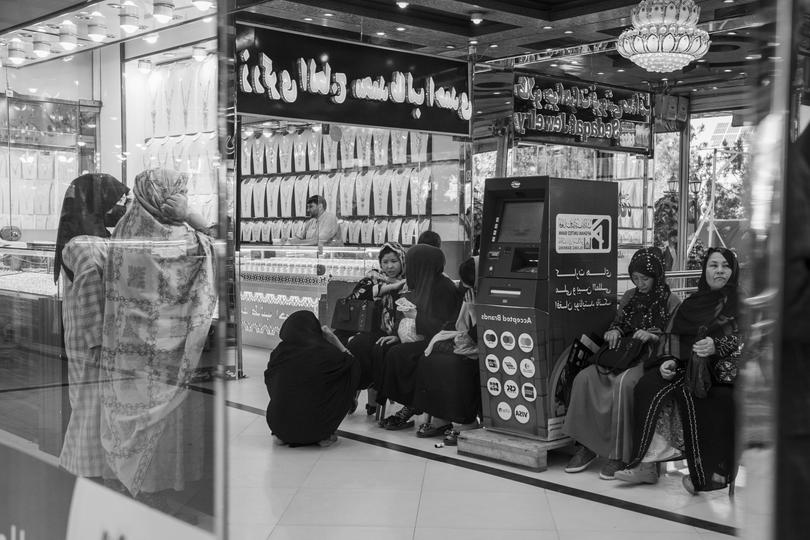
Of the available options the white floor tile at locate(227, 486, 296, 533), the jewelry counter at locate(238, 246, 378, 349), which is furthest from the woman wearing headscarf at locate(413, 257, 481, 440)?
the jewelry counter at locate(238, 246, 378, 349)

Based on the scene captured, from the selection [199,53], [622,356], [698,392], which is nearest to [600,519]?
[698,392]

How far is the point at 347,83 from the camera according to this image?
24.0ft

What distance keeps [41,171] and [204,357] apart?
39.7 inches

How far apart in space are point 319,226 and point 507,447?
527 cm

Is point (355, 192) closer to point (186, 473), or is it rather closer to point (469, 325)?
point (469, 325)

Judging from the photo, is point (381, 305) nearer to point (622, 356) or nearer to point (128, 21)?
point (622, 356)

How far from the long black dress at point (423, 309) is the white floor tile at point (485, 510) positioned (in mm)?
1558

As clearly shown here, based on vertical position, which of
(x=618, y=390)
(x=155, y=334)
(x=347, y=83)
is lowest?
(x=618, y=390)

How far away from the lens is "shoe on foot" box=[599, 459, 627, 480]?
493cm

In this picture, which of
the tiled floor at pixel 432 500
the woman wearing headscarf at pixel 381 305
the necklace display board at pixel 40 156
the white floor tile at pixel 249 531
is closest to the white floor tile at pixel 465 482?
the tiled floor at pixel 432 500

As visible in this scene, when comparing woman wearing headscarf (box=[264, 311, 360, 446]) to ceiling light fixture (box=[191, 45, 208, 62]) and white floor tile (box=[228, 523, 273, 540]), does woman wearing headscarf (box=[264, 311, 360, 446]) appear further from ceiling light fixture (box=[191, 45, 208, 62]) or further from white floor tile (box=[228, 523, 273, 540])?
ceiling light fixture (box=[191, 45, 208, 62])

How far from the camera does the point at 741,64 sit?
1163cm

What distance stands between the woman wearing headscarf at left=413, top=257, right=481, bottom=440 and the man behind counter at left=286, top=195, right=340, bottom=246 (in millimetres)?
4054

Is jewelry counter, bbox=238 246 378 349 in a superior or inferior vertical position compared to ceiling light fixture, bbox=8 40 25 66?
inferior
